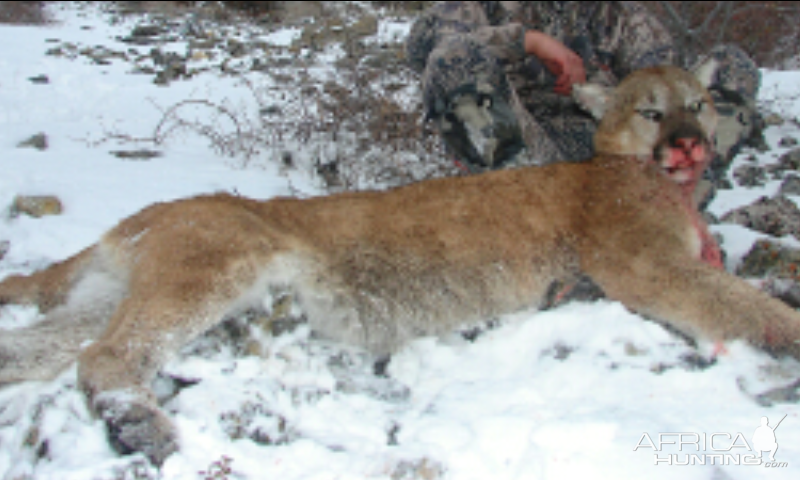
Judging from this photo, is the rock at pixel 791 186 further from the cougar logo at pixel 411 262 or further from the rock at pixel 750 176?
the cougar logo at pixel 411 262

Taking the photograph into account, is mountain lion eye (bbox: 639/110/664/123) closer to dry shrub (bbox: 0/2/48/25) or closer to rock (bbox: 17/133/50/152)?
rock (bbox: 17/133/50/152)

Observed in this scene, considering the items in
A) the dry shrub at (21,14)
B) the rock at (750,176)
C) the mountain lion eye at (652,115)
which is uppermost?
the mountain lion eye at (652,115)

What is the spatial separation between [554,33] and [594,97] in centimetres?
248

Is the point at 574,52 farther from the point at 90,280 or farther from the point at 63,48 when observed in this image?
the point at 63,48

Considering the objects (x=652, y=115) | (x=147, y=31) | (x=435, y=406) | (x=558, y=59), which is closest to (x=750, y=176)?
(x=558, y=59)

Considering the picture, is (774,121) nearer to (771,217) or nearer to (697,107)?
(771,217)

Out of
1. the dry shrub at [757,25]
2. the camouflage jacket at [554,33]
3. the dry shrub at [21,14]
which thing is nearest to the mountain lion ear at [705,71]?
the camouflage jacket at [554,33]

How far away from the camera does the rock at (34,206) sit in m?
4.55

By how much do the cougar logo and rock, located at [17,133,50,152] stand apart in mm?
3095

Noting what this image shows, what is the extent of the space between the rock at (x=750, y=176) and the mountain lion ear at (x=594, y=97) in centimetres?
340

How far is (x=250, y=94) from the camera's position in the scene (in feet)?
30.2

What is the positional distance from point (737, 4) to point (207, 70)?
993 centimetres

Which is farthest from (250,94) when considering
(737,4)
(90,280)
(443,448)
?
(737,4)

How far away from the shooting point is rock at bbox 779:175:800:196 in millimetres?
6074
